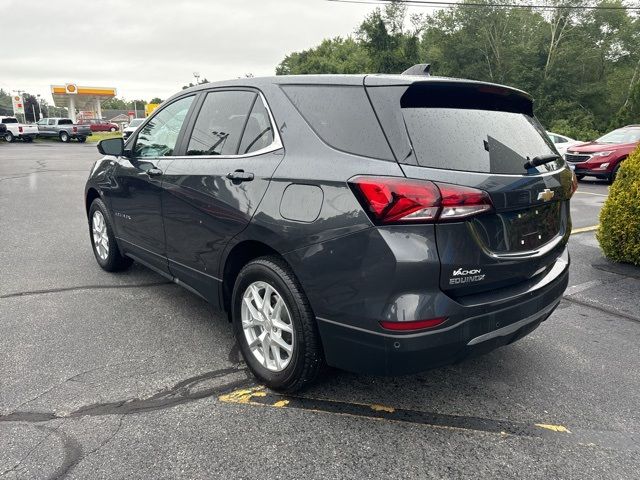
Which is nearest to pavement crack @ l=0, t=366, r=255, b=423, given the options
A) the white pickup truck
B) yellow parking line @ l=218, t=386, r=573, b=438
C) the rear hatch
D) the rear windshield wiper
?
yellow parking line @ l=218, t=386, r=573, b=438

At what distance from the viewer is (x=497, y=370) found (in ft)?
10.1

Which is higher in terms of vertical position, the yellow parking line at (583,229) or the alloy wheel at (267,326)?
the alloy wheel at (267,326)

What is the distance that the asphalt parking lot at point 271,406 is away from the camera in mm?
2213

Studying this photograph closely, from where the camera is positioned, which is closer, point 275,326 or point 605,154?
point 275,326

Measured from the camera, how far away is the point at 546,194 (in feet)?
8.27

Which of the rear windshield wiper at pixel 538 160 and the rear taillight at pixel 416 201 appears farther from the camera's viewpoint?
the rear windshield wiper at pixel 538 160

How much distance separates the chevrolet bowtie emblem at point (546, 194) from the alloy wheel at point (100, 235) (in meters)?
3.91

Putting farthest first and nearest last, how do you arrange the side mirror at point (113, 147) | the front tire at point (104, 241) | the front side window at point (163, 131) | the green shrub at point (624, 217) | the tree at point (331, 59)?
1. the tree at point (331, 59)
2. the green shrub at point (624, 217)
3. the front tire at point (104, 241)
4. the side mirror at point (113, 147)
5. the front side window at point (163, 131)

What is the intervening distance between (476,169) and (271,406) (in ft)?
5.39

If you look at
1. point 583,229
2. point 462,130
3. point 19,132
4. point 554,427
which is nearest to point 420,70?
point 462,130

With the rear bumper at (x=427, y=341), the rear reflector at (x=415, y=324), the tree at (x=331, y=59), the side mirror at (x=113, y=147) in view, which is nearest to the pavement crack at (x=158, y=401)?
the rear bumper at (x=427, y=341)

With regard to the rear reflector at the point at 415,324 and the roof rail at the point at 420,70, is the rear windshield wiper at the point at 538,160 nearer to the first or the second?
the roof rail at the point at 420,70

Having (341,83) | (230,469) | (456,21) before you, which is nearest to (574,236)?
(341,83)

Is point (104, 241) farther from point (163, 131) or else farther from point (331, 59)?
point (331, 59)
